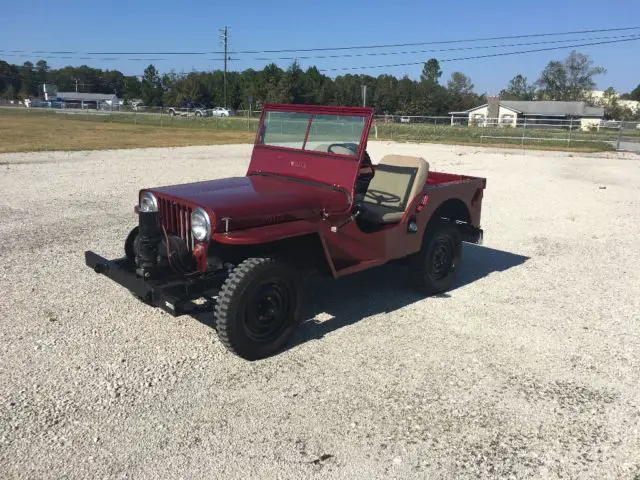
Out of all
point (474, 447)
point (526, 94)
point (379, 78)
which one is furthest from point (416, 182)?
point (526, 94)

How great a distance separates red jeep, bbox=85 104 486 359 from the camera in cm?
395

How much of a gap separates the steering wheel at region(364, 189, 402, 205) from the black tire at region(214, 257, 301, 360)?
1782 millimetres

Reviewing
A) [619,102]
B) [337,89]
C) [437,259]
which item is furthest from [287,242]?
[619,102]

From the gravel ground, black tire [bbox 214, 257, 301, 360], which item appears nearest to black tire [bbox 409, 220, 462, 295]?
the gravel ground

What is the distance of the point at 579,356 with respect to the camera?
4348 millimetres

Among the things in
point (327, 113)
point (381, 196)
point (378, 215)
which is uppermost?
point (327, 113)

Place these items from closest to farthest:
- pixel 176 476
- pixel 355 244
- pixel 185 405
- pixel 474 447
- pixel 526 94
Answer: pixel 176 476, pixel 474 447, pixel 185 405, pixel 355 244, pixel 526 94

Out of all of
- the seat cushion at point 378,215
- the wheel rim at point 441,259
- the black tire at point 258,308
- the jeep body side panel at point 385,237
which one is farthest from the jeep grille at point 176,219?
the wheel rim at point 441,259

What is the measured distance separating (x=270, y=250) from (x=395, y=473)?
203cm

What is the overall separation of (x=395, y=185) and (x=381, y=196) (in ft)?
0.62

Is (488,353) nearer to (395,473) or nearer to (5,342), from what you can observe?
(395,473)

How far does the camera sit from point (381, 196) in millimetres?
5703

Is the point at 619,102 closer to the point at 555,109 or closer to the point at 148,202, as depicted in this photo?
the point at 555,109

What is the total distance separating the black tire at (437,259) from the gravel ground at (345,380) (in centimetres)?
18
